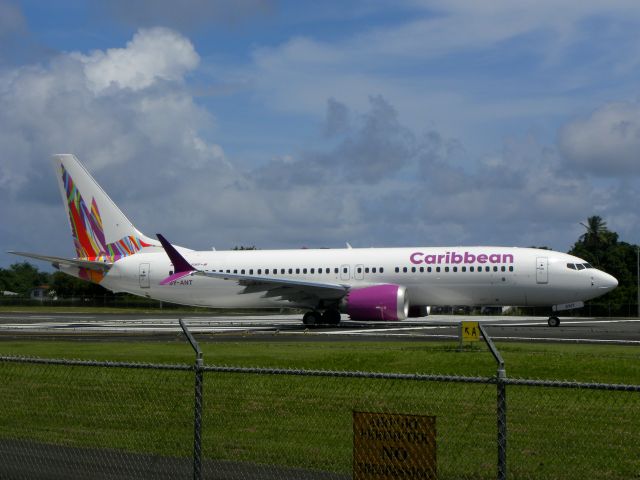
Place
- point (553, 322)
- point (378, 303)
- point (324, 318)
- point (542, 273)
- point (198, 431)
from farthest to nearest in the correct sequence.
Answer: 1. point (324, 318)
2. point (542, 273)
3. point (553, 322)
4. point (378, 303)
5. point (198, 431)

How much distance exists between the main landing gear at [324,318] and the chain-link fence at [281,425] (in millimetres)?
24856

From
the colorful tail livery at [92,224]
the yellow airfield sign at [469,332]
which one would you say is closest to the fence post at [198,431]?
the yellow airfield sign at [469,332]

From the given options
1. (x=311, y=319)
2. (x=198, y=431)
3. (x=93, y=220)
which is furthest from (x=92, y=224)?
(x=198, y=431)

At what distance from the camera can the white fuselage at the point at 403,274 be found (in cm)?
4141

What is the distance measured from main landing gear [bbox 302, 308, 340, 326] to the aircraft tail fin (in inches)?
394

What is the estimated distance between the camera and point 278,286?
41438mm

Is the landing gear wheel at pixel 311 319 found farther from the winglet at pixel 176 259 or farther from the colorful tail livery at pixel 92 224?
the colorful tail livery at pixel 92 224

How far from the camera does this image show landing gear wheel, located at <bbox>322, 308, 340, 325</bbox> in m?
42.5

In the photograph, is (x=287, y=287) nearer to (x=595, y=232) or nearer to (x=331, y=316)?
(x=331, y=316)

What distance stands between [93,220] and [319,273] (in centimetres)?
1231

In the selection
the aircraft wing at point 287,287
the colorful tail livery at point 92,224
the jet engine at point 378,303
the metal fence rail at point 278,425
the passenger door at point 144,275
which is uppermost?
the colorful tail livery at point 92,224

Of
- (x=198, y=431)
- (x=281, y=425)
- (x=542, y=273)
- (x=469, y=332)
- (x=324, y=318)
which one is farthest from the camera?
(x=324, y=318)

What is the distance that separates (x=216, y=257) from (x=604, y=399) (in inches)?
1296

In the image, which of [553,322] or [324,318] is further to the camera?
[324,318]
